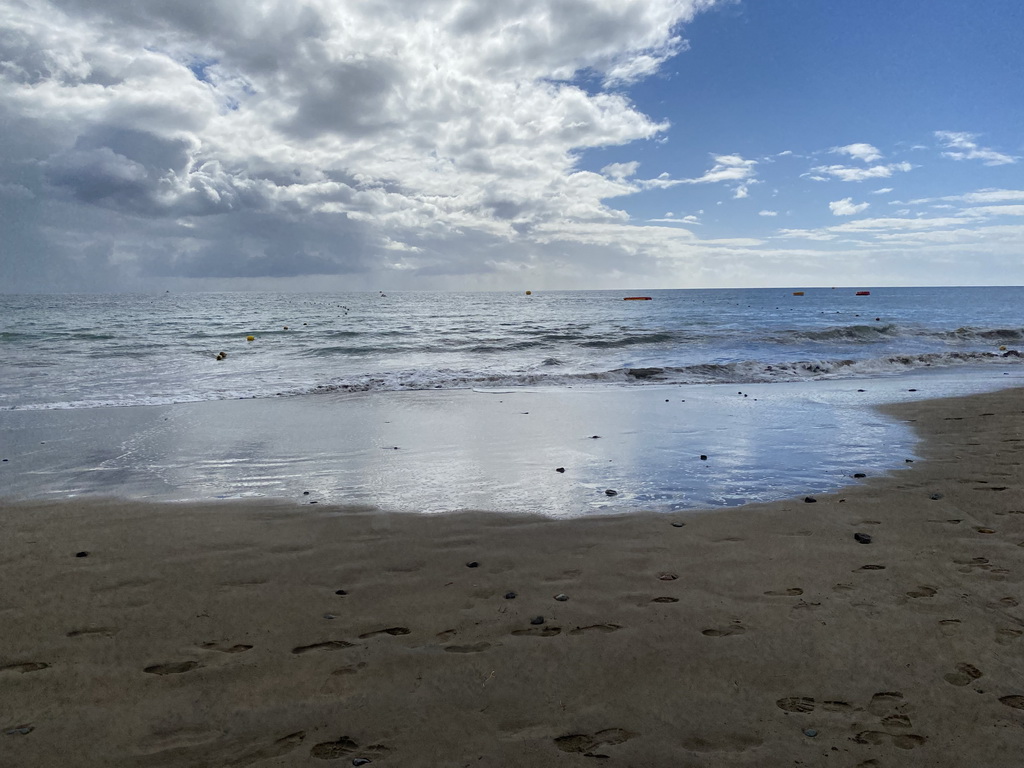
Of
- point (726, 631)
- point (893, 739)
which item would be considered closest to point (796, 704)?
point (893, 739)

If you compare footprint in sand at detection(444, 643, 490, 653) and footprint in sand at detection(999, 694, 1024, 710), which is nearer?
footprint in sand at detection(999, 694, 1024, 710)

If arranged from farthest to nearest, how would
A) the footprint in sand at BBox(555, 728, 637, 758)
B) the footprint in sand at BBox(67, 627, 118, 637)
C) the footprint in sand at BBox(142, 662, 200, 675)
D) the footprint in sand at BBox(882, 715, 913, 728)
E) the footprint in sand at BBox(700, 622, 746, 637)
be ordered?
the footprint in sand at BBox(67, 627, 118, 637)
the footprint in sand at BBox(700, 622, 746, 637)
the footprint in sand at BBox(142, 662, 200, 675)
the footprint in sand at BBox(882, 715, 913, 728)
the footprint in sand at BBox(555, 728, 637, 758)

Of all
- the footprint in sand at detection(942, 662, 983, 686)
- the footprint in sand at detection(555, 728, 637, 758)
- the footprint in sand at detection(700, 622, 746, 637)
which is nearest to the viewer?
the footprint in sand at detection(555, 728, 637, 758)

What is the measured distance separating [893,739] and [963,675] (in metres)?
0.79

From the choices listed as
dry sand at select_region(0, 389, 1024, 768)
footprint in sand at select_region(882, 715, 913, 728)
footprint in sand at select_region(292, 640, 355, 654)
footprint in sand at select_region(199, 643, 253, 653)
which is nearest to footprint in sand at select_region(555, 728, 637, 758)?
dry sand at select_region(0, 389, 1024, 768)

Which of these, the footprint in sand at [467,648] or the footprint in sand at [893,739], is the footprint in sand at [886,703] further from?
the footprint in sand at [467,648]

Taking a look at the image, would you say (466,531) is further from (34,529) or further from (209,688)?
(34,529)

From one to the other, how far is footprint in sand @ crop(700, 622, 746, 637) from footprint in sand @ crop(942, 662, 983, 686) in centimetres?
102

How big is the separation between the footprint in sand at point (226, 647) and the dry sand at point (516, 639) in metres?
0.04

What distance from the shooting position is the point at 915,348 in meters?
25.9

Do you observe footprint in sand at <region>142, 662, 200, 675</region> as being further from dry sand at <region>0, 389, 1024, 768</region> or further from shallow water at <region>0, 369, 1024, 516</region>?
shallow water at <region>0, 369, 1024, 516</region>

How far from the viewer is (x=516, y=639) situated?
3574 mm

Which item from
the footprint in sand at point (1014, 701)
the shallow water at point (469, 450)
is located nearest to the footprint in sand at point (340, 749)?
the footprint in sand at point (1014, 701)

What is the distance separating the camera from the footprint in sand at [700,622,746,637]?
359 centimetres
